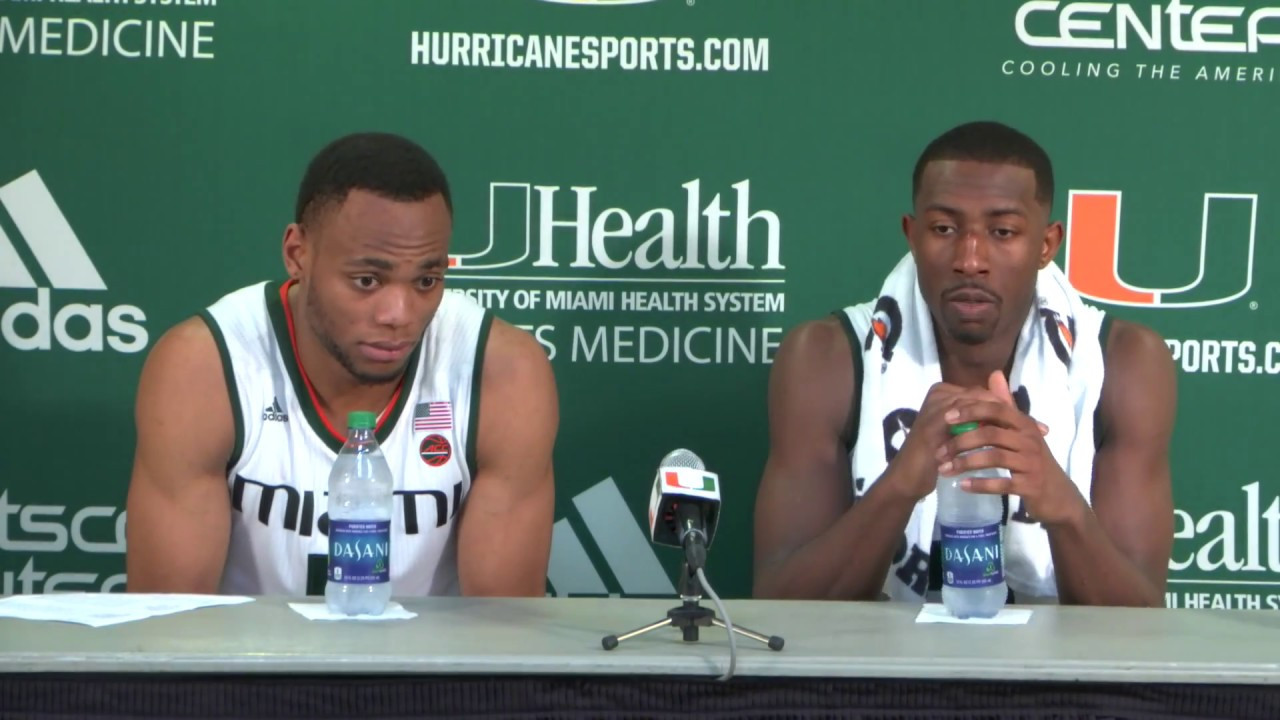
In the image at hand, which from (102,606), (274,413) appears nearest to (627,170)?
(274,413)

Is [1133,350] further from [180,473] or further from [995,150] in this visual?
[180,473]

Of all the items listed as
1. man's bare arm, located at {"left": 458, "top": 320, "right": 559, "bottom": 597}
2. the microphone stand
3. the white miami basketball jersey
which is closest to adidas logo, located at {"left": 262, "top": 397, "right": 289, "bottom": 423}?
the white miami basketball jersey

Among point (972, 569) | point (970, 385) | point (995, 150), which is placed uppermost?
point (995, 150)

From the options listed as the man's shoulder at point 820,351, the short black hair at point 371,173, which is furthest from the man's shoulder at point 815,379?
the short black hair at point 371,173

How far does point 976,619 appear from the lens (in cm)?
182

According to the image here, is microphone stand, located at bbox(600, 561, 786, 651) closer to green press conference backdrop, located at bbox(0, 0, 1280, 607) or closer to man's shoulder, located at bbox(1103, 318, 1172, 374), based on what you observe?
man's shoulder, located at bbox(1103, 318, 1172, 374)

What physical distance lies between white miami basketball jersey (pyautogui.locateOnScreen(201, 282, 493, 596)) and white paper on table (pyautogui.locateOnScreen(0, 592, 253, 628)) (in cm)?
40

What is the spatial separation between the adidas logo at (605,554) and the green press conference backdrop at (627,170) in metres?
0.22

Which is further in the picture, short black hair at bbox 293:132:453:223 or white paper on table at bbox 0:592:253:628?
short black hair at bbox 293:132:453:223

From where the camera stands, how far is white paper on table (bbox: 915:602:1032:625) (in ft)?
5.91

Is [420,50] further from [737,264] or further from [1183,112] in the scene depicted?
[1183,112]

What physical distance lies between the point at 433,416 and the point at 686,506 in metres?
0.76

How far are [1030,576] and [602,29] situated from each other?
51.1 inches

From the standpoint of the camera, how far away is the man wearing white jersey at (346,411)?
2.20 m
